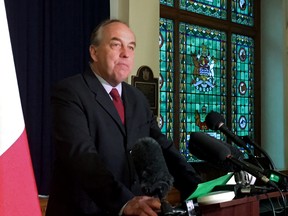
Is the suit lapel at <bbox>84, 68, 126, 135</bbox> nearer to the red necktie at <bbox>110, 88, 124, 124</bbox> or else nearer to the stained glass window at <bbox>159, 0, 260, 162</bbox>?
the red necktie at <bbox>110, 88, 124, 124</bbox>

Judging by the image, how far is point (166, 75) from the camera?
5.80m

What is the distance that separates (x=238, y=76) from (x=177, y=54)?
1.27 m

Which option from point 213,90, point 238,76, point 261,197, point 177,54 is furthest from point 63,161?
point 238,76

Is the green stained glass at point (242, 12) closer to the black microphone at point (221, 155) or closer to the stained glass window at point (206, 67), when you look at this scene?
the stained glass window at point (206, 67)

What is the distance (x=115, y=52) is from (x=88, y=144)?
1.46ft

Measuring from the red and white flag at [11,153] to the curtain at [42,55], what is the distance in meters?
3.05

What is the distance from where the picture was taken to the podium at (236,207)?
142cm

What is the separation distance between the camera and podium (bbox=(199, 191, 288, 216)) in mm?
1416

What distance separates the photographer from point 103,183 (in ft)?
5.39

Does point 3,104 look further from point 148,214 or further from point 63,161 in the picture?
point 63,161

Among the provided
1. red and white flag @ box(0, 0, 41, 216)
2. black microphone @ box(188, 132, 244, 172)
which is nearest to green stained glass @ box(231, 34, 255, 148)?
black microphone @ box(188, 132, 244, 172)

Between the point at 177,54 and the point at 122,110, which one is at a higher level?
the point at 177,54

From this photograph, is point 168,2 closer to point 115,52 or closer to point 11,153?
point 115,52

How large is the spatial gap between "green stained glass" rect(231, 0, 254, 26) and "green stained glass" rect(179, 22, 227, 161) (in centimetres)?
39
